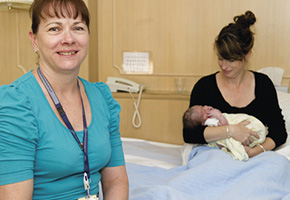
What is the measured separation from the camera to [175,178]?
154 cm

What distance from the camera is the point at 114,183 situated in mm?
1299

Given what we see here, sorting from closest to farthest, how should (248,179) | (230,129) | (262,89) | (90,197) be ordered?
(90,197)
(248,179)
(230,129)
(262,89)

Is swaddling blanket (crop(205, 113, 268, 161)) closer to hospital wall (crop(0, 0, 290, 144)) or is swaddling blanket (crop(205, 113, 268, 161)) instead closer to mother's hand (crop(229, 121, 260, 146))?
mother's hand (crop(229, 121, 260, 146))

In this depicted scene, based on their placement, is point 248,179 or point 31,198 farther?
point 248,179

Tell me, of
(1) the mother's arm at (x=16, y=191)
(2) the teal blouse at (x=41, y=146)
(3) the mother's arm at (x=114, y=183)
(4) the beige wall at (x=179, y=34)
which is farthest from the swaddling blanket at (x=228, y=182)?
(4) the beige wall at (x=179, y=34)

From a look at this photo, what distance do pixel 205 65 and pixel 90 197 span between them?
1.97m

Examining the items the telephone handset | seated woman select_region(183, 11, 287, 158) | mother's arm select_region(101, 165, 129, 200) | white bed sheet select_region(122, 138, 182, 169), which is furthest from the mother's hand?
the telephone handset

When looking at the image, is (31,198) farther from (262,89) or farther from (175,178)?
(262,89)

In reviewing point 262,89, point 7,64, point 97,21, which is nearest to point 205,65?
point 262,89

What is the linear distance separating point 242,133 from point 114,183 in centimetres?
90

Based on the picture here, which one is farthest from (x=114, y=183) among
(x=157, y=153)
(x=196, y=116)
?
(x=157, y=153)

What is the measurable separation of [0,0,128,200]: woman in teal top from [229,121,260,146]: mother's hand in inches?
33.6

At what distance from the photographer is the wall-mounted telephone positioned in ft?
9.37

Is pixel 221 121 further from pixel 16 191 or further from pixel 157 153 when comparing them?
pixel 16 191
